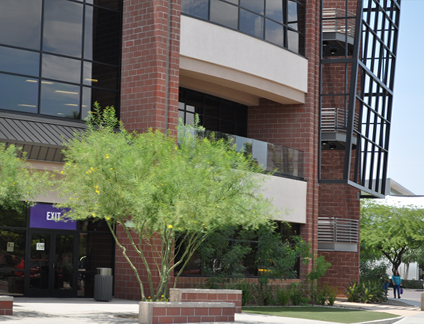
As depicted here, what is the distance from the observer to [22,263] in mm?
20859

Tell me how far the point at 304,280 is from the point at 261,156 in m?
5.99

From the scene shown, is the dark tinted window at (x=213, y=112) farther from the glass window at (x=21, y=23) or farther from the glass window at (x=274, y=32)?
the glass window at (x=21, y=23)

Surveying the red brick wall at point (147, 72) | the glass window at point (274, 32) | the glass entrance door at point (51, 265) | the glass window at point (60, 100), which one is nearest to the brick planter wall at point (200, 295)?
the red brick wall at point (147, 72)

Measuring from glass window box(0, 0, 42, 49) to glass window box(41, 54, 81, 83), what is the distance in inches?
26.0

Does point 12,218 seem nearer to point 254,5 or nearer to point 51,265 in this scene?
point 51,265

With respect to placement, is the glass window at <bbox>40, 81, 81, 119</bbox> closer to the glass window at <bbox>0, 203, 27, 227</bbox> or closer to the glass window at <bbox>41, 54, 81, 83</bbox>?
the glass window at <bbox>41, 54, 81, 83</bbox>

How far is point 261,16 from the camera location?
1033 inches

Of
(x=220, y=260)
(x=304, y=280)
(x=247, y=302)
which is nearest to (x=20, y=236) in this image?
(x=220, y=260)

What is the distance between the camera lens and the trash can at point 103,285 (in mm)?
20594

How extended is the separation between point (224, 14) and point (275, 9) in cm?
326

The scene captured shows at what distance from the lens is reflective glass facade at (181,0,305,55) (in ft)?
79.2

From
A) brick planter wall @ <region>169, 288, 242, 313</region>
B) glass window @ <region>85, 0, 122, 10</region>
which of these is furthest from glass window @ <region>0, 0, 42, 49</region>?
brick planter wall @ <region>169, 288, 242, 313</region>

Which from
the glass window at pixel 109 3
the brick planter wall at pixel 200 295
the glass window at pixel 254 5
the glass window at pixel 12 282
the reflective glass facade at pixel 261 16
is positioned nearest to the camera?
the brick planter wall at pixel 200 295

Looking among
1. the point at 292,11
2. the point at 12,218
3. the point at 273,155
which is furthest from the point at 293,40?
the point at 12,218
